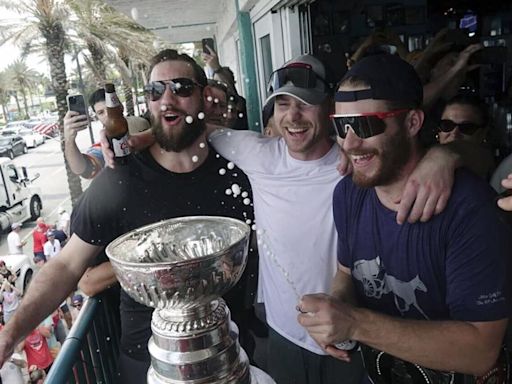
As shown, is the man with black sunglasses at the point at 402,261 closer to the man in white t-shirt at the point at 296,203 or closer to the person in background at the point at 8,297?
the man in white t-shirt at the point at 296,203

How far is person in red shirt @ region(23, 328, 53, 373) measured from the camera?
4586 millimetres

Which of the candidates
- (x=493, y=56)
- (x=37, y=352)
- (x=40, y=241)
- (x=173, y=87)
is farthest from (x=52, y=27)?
(x=173, y=87)

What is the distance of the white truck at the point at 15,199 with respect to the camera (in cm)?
1030

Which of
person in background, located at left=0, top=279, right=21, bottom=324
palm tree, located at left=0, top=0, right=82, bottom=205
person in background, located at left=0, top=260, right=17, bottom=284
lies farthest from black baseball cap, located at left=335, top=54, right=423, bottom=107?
palm tree, located at left=0, top=0, right=82, bottom=205

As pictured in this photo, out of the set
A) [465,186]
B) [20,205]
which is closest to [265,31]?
[465,186]

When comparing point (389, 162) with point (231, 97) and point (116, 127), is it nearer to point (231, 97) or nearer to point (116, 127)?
point (116, 127)

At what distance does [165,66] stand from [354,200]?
2.97 feet

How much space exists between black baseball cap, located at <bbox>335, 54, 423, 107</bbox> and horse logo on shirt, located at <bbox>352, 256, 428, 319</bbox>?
0.52 meters

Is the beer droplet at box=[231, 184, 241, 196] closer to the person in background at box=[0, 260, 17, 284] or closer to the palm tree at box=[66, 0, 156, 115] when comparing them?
the person in background at box=[0, 260, 17, 284]

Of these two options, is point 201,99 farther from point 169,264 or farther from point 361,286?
point 169,264

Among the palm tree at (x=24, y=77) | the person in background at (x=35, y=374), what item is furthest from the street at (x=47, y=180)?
the person in background at (x=35, y=374)

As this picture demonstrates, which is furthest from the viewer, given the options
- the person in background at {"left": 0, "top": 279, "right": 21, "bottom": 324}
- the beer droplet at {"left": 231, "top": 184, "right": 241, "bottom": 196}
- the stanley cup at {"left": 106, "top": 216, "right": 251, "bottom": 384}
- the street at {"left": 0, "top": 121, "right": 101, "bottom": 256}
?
the street at {"left": 0, "top": 121, "right": 101, "bottom": 256}

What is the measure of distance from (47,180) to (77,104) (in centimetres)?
1360

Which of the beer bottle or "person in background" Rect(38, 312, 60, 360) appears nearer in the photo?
the beer bottle
